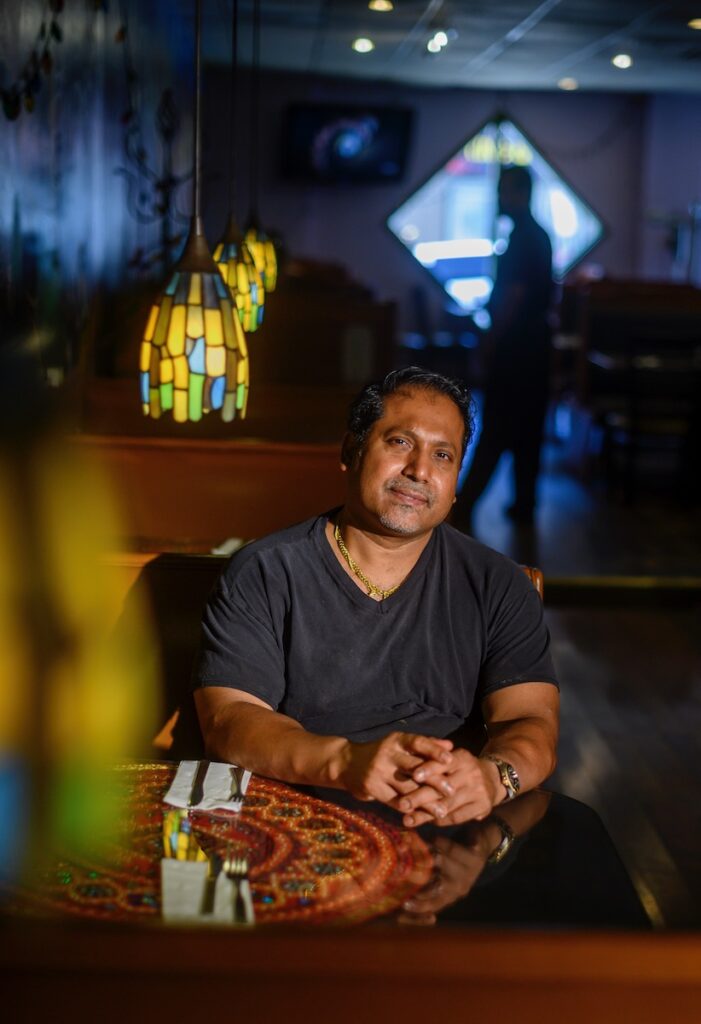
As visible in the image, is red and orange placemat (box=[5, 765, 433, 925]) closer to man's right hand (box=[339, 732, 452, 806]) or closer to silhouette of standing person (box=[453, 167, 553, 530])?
man's right hand (box=[339, 732, 452, 806])

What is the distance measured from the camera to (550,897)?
1289 mm

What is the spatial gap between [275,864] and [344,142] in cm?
1244

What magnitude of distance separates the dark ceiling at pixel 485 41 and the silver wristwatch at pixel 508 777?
7271mm

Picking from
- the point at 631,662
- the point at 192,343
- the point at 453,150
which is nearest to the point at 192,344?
the point at 192,343

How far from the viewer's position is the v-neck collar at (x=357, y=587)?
195 centimetres

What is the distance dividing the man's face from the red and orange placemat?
566mm

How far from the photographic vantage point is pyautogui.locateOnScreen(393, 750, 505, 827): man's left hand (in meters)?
1.51

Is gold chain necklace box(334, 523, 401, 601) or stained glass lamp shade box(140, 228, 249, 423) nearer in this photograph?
gold chain necklace box(334, 523, 401, 601)

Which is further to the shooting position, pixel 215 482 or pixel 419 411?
pixel 215 482

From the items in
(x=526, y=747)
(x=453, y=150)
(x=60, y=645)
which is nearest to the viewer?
(x=526, y=747)

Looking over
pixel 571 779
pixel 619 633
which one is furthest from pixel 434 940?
pixel 619 633

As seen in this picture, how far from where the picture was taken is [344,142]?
42.6 ft

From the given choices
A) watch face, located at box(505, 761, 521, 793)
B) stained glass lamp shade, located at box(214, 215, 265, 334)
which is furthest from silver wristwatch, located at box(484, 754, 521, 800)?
stained glass lamp shade, located at box(214, 215, 265, 334)

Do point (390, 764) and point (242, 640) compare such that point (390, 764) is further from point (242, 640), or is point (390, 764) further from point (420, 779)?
point (242, 640)
